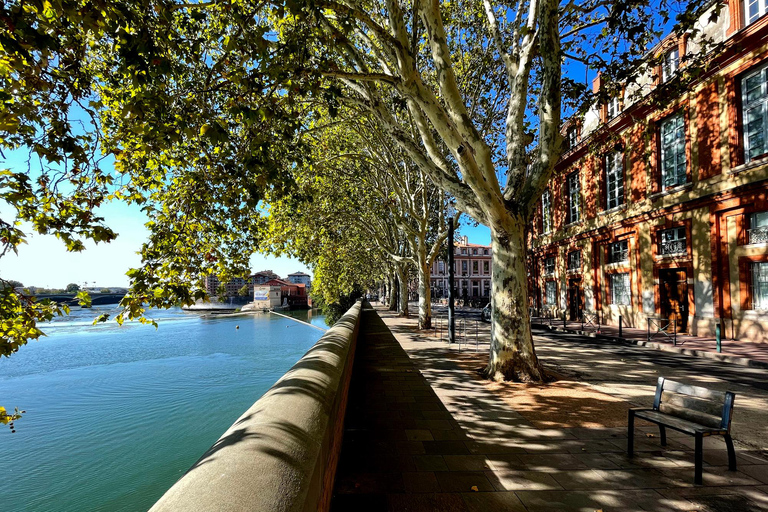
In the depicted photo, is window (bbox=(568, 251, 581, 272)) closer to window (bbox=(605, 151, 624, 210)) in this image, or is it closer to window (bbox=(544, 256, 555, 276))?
window (bbox=(544, 256, 555, 276))

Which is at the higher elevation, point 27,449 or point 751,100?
point 751,100

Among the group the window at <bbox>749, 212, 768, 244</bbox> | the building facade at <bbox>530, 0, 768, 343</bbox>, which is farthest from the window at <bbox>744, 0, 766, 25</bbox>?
the window at <bbox>749, 212, 768, 244</bbox>

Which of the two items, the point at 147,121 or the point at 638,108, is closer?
the point at 147,121

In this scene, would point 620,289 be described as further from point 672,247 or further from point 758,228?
point 758,228

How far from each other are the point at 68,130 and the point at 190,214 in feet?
5.77

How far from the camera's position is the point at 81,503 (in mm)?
8328

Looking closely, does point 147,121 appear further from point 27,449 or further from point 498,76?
point 27,449

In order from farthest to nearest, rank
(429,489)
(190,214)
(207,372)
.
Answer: (207,372)
(190,214)
(429,489)

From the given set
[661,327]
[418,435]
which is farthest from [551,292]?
[418,435]

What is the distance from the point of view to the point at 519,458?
13.4 ft

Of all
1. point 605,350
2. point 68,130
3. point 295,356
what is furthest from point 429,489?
point 295,356

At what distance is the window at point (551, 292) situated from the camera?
26.4m

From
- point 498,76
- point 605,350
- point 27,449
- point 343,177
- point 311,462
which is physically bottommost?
point 27,449

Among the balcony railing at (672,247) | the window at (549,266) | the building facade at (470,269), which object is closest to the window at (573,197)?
the window at (549,266)
